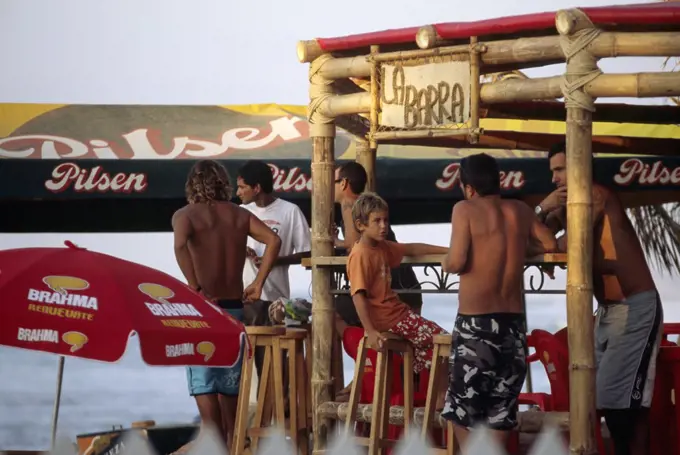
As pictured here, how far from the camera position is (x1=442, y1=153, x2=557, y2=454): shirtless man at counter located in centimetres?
646

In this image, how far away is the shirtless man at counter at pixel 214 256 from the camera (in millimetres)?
7551

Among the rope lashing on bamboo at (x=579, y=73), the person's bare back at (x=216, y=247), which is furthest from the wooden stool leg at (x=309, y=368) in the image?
the rope lashing on bamboo at (x=579, y=73)

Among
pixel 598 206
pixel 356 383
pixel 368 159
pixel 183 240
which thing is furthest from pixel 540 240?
pixel 368 159

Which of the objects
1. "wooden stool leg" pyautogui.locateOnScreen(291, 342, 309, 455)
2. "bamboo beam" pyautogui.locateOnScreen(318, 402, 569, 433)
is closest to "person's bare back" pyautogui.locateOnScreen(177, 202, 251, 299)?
"wooden stool leg" pyautogui.locateOnScreen(291, 342, 309, 455)

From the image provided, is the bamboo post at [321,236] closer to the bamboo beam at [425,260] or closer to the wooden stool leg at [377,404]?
the bamboo beam at [425,260]

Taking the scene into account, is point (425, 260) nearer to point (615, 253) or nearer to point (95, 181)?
point (615, 253)

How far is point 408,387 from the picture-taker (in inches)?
280

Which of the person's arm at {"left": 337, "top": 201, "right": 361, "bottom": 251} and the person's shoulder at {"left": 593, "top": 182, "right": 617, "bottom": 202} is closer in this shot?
the person's shoulder at {"left": 593, "top": 182, "right": 617, "bottom": 202}

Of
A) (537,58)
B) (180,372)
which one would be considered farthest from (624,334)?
(180,372)

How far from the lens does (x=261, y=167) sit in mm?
8398

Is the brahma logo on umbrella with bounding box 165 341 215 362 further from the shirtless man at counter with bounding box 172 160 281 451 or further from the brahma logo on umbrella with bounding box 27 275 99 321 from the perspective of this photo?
the shirtless man at counter with bounding box 172 160 281 451

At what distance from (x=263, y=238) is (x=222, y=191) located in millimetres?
382

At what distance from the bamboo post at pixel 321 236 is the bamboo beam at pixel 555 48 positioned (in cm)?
38

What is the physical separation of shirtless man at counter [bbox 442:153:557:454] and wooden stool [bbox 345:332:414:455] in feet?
1.69
